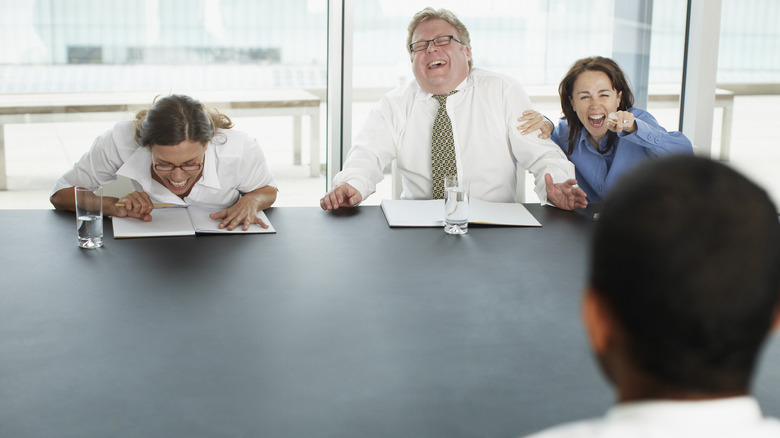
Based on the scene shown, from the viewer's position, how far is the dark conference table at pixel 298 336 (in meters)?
1.18

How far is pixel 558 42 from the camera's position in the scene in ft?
13.1

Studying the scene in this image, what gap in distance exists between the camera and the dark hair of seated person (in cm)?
59

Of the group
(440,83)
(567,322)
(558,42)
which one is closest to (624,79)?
(440,83)

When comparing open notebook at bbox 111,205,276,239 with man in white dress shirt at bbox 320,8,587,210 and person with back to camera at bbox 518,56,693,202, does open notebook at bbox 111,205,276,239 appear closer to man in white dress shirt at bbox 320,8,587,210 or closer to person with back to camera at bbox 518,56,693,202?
man in white dress shirt at bbox 320,8,587,210

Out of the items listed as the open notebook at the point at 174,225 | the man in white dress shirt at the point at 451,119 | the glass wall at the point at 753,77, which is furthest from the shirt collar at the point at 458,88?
the glass wall at the point at 753,77

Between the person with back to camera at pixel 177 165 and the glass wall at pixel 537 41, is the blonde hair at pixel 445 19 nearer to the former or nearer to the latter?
the glass wall at pixel 537 41

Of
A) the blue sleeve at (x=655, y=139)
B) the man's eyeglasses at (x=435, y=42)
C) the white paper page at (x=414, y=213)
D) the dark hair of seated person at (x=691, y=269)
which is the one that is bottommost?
the white paper page at (x=414, y=213)

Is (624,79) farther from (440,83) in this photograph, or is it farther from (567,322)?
(567,322)

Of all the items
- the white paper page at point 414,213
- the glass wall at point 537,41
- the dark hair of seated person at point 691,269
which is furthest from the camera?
the glass wall at point 537,41

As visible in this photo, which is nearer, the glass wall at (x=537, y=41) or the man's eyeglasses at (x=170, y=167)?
the man's eyeglasses at (x=170, y=167)

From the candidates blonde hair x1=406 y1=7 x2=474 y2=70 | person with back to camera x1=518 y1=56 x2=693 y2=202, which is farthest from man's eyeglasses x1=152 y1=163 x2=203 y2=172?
person with back to camera x1=518 y1=56 x2=693 y2=202

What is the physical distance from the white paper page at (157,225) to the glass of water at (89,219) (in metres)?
0.08

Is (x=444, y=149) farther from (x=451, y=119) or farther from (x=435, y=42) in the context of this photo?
(x=435, y=42)

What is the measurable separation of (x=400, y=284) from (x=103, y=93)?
2439 millimetres
